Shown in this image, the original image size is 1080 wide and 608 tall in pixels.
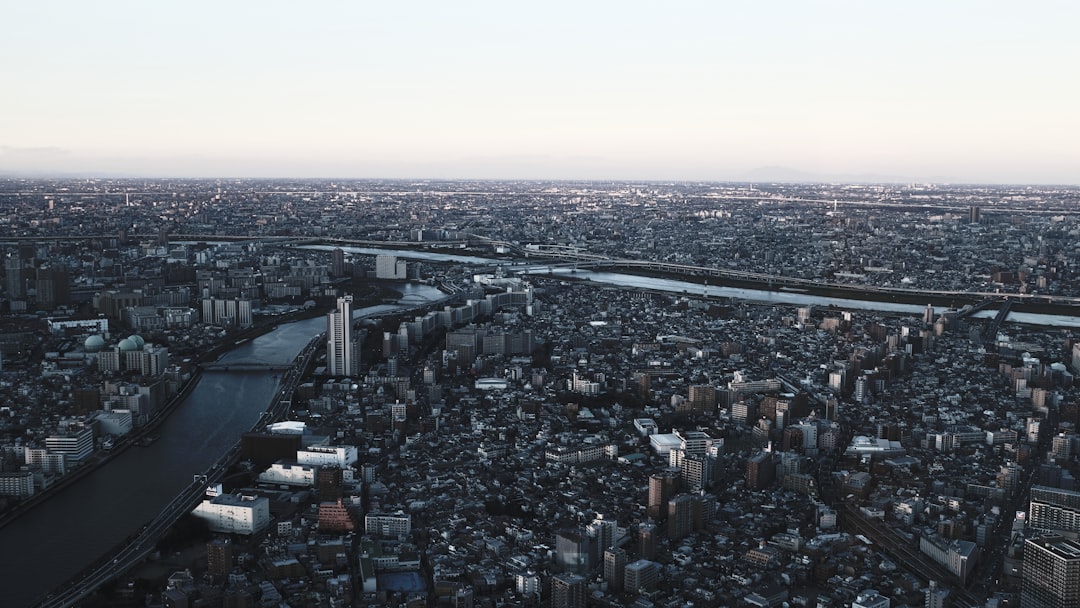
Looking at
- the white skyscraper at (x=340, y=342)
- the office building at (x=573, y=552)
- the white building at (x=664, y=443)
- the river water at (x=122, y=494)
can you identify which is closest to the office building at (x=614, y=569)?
the office building at (x=573, y=552)

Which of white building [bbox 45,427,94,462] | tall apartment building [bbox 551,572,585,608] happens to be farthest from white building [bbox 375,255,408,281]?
tall apartment building [bbox 551,572,585,608]

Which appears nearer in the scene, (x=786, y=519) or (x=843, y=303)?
(x=786, y=519)

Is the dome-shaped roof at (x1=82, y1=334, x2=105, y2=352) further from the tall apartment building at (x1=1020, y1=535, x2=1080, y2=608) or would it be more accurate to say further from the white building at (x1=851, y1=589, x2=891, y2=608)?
the tall apartment building at (x1=1020, y1=535, x2=1080, y2=608)

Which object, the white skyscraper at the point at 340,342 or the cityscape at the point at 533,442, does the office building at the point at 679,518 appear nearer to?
the cityscape at the point at 533,442

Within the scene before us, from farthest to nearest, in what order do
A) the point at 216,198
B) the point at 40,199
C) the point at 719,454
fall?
the point at 216,198
the point at 40,199
the point at 719,454

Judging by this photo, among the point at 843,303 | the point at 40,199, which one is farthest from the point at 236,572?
the point at 40,199

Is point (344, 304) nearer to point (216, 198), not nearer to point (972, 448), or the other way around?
point (972, 448)

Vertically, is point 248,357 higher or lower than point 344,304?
lower
